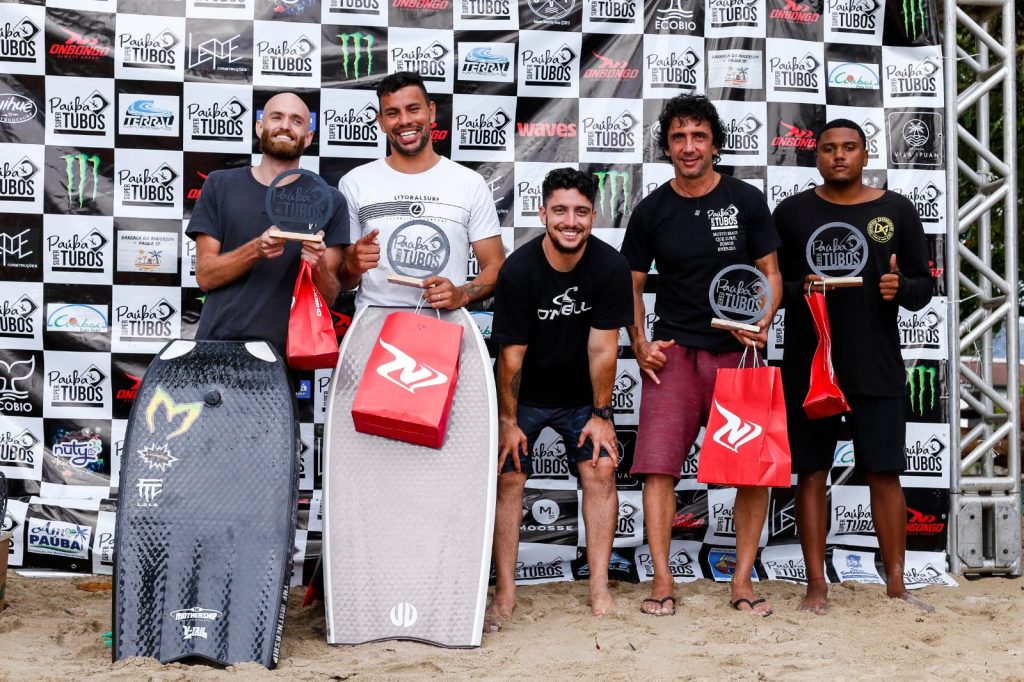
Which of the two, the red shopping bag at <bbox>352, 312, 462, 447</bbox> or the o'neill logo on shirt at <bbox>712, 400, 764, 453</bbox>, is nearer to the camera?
the red shopping bag at <bbox>352, 312, 462, 447</bbox>

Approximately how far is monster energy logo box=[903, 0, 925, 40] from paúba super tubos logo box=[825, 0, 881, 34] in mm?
125

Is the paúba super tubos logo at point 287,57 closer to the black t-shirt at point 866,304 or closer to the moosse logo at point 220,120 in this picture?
the moosse logo at point 220,120

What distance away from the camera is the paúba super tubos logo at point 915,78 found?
15.0 feet

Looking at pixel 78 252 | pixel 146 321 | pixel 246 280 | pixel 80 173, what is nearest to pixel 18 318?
pixel 78 252

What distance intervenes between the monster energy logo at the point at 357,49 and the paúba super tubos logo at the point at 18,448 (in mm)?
2095

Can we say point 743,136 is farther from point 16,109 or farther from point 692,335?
point 16,109

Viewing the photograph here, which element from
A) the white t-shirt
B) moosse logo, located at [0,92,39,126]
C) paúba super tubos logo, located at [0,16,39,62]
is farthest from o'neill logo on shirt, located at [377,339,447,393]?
paúba super tubos logo, located at [0,16,39,62]

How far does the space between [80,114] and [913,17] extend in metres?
3.75

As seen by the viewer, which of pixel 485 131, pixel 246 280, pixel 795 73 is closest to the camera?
pixel 246 280

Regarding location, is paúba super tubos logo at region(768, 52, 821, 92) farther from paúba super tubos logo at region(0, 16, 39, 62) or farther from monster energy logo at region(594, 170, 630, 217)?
paúba super tubos logo at region(0, 16, 39, 62)

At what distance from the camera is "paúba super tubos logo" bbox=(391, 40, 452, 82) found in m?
4.44

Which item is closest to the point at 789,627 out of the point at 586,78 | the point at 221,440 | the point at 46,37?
the point at 221,440

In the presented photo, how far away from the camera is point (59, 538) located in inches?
168

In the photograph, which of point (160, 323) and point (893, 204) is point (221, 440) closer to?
point (160, 323)
